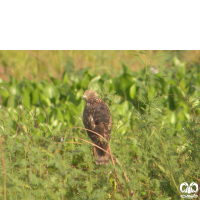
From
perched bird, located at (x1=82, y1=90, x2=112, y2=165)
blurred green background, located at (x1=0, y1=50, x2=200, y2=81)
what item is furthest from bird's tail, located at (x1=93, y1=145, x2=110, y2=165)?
blurred green background, located at (x1=0, y1=50, x2=200, y2=81)

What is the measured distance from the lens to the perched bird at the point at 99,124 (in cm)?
300

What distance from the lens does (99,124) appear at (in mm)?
3201

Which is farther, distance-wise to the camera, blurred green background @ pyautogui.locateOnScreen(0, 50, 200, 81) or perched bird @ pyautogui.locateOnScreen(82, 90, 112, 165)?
blurred green background @ pyautogui.locateOnScreen(0, 50, 200, 81)

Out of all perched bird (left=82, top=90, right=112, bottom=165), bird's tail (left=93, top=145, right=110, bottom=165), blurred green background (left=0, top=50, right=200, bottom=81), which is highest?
blurred green background (left=0, top=50, right=200, bottom=81)

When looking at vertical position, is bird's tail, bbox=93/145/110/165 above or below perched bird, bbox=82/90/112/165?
below

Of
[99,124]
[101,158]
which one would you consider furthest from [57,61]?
[101,158]

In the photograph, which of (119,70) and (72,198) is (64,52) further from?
(72,198)

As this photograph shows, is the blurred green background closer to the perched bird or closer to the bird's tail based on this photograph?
the perched bird

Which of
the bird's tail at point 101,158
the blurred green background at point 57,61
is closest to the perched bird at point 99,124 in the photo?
the bird's tail at point 101,158

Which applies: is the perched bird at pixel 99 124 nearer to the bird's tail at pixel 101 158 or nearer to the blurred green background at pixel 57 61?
the bird's tail at pixel 101 158

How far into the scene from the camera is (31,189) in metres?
2.64

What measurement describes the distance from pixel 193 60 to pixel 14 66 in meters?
5.30

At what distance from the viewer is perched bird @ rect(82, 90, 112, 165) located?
9.84ft

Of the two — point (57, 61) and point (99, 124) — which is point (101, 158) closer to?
point (99, 124)
